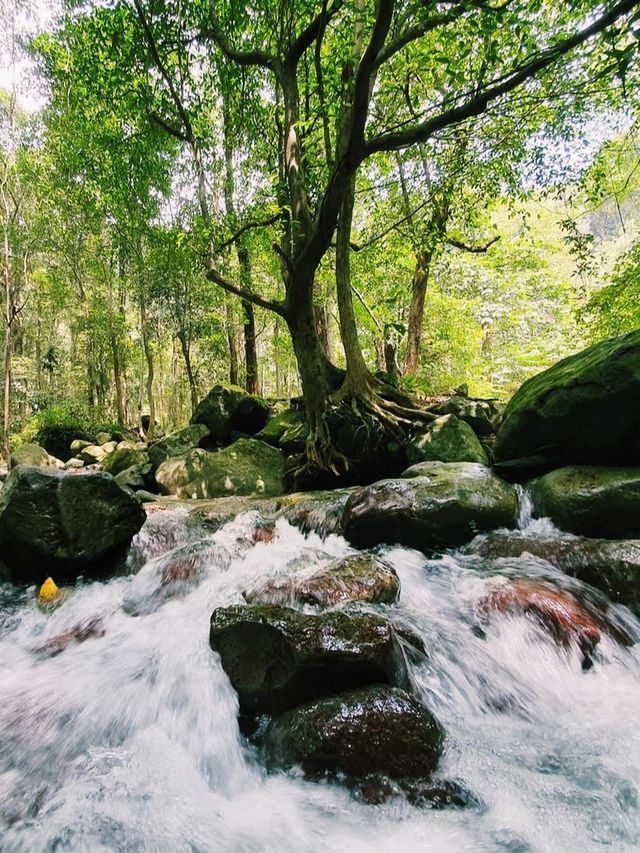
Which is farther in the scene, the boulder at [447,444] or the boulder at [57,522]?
the boulder at [447,444]

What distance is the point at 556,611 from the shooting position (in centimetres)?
338

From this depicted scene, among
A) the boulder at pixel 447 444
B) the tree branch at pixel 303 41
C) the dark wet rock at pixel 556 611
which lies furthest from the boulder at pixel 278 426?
the dark wet rock at pixel 556 611

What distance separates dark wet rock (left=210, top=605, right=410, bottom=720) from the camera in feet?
8.26

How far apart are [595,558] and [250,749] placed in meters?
3.32

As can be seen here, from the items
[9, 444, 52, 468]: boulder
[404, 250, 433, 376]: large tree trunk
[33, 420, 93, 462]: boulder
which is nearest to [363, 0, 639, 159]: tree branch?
[404, 250, 433, 376]: large tree trunk

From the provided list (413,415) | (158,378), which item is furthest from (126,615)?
(158,378)

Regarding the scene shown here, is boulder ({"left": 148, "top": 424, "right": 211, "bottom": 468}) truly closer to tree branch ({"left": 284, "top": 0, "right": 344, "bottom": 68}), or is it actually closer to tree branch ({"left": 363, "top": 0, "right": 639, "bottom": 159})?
tree branch ({"left": 363, "top": 0, "right": 639, "bottom": 159})

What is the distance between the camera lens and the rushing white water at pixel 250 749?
6.38 feet

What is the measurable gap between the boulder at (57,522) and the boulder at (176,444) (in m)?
4.92

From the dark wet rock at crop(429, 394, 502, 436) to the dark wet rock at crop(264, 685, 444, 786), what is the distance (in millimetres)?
6742

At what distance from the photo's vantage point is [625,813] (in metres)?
2.04

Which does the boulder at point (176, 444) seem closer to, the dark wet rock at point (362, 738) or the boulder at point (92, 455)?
the boulder at point (92, 455)

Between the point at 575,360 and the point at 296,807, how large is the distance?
5961 mm

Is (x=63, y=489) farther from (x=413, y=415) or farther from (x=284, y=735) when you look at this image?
(x=413, y=415)
